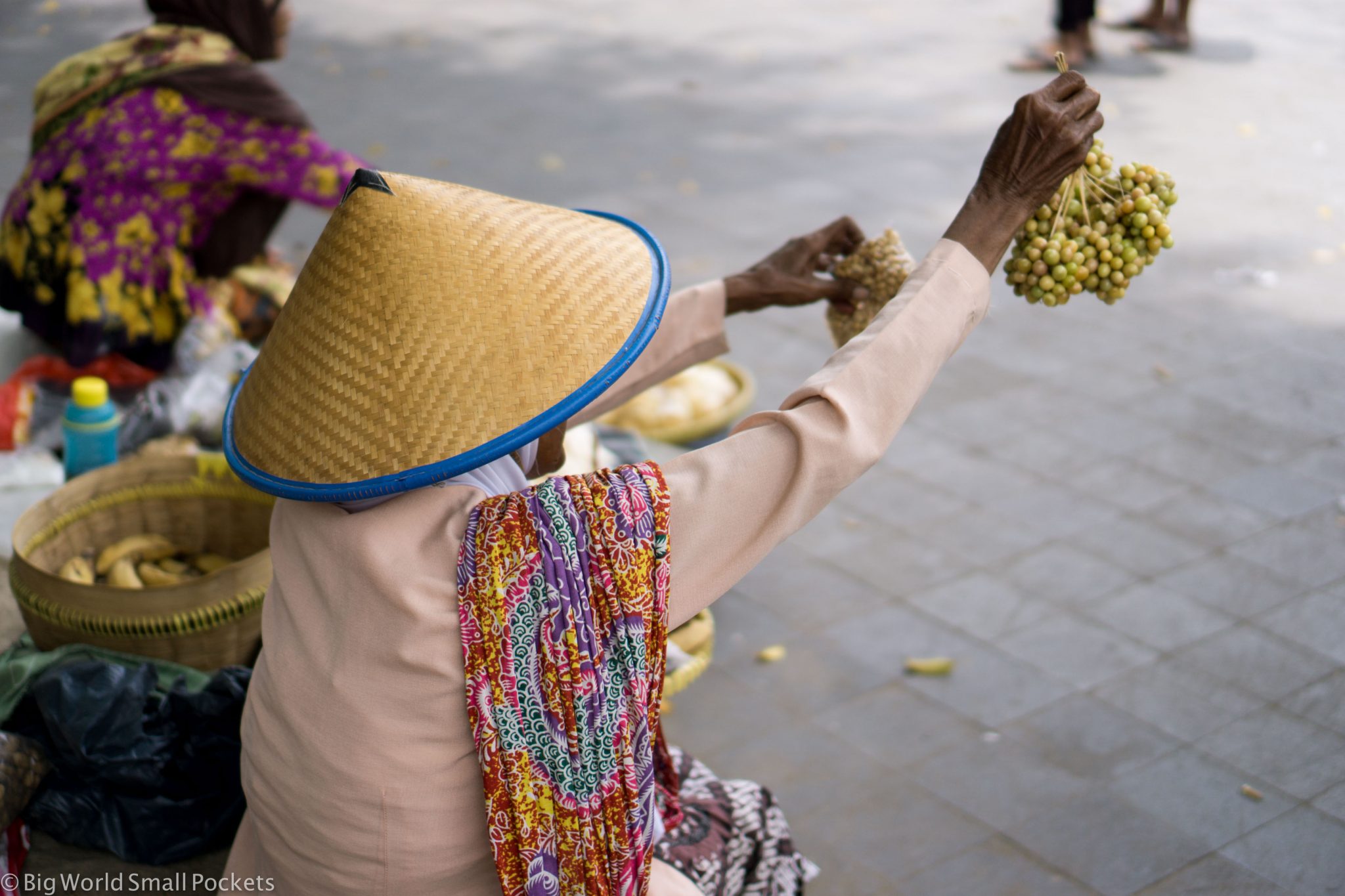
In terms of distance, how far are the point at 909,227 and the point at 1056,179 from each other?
184 inches

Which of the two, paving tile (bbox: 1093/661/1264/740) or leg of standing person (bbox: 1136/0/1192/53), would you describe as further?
leg of standing person (bbox: 1136/0/1192/53)

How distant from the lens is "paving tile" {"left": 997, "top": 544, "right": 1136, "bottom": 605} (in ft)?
11.7

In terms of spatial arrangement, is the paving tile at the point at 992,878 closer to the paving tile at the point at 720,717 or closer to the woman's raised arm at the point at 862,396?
the paving tile at the point at 720,717

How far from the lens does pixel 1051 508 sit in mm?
4016

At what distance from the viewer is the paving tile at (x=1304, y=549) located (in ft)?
12.0

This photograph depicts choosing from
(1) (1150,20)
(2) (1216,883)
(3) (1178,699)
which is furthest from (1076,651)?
(1) (1150,20)

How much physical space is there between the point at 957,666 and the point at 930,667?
0.25ft

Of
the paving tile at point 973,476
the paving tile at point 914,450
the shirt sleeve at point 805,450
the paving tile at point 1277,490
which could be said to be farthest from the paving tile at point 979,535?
the shirt sleeve at point 805,450

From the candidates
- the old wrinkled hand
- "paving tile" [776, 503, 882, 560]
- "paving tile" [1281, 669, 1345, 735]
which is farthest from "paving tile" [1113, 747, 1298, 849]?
the old wrinkled hand

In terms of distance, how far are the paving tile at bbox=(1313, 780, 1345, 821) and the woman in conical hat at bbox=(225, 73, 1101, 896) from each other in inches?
71.6

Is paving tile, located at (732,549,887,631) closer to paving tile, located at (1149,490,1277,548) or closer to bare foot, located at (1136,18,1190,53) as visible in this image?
paving tile, located at (1149,490,1277,548)

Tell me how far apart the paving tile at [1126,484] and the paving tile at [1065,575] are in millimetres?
378

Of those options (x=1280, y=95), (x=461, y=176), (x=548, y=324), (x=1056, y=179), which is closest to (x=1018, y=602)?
(x=1056, y=179)

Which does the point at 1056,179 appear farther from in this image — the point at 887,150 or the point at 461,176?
the point at 887,150
